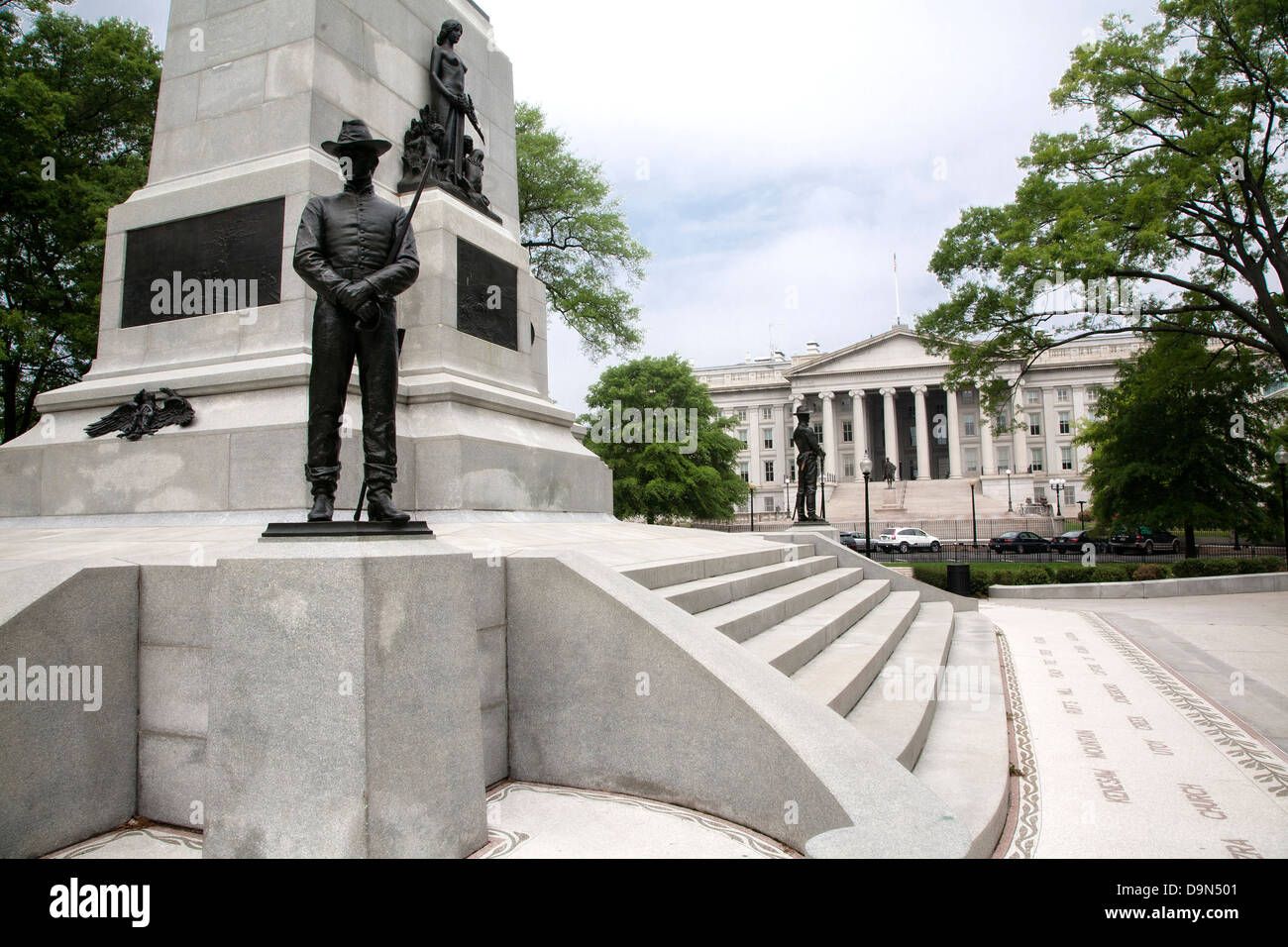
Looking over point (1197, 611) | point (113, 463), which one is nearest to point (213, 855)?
point (113, 463)

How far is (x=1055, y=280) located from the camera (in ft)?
63.2

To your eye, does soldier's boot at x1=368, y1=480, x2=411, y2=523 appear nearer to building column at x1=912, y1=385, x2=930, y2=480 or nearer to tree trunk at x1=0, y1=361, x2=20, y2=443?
tree trunk at x1=0, y1=361, x2=20, y2=443

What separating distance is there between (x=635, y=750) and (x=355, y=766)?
5.35 feet

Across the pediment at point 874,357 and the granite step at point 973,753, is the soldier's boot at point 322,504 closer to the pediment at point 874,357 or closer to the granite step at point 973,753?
the granite step at point 973,753

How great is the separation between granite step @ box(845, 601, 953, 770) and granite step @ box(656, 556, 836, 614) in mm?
1475

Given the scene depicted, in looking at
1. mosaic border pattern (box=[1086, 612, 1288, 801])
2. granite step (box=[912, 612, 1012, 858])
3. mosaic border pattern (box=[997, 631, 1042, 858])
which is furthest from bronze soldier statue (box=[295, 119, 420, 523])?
mosaic border pattern (box=[1086, 612, 1288, 801])

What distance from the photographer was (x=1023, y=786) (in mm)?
5379

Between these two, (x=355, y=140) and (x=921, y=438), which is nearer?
(x=355, y=140)

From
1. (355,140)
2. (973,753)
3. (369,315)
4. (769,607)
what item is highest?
(355,140)

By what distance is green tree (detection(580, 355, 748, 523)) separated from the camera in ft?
138

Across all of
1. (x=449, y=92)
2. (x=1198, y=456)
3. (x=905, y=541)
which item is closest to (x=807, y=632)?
(x=449, y=92)

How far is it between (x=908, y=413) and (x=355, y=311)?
94079 millimetres

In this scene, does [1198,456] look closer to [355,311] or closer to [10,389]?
[355,311]

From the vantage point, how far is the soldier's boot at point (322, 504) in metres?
4.25
